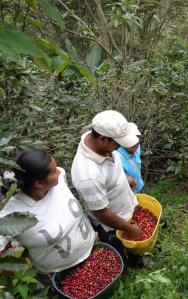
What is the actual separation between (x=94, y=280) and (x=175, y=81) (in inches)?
119

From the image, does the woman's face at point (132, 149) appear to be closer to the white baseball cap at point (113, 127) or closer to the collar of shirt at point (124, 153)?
the collar of shirt at point (124, 153)

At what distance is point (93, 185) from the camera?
8.34 feet

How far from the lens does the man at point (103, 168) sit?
256 centimetres

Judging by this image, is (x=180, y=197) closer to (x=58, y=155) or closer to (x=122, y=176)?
(x=58, y=155)

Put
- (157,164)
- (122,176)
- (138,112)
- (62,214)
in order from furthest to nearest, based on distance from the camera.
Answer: (157,164) < (138,112) < (122,176) < (62,214)

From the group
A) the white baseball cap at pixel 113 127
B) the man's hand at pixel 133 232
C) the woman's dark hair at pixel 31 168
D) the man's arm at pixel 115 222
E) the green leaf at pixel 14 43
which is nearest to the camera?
the green leaf at pixel 14 43

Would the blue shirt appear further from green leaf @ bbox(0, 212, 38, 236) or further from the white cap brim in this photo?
green leaf @ bbox(0, 212, 38, 236)

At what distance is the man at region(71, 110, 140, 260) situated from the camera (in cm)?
256

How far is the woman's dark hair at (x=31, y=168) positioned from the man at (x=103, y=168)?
31 centimetres

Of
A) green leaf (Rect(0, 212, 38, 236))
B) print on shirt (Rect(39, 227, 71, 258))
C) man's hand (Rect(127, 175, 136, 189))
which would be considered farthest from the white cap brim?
green leaf (Rect(0, 212, 38, 236))

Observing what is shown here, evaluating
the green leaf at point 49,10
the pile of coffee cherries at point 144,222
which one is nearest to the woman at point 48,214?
the pile of coffee cherries at point 144,222

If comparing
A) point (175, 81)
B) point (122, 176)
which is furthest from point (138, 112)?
point (122, 176)

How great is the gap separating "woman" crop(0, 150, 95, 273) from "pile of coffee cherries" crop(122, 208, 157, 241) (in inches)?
Result: 22.8

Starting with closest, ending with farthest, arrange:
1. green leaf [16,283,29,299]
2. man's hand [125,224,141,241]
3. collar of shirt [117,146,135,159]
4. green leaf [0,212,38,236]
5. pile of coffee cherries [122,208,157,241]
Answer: green leaf [0,212,38,236]
green leaf [16,283,29,299]
man's hand [125,224,141,241]
pile of coffee cherries [122,208,157,241]
collar of shirt [117,146,135,159]
